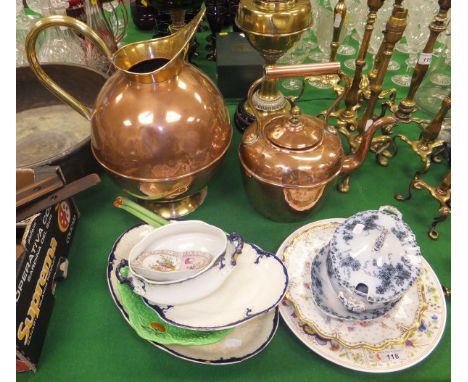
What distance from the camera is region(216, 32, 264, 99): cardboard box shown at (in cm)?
96

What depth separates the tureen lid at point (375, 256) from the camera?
19.3 inches

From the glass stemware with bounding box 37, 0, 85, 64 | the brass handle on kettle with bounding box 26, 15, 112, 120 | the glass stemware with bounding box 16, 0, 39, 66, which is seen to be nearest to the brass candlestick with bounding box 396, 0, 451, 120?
the brass handle on kettle with bounding box 26, 15, 112, 120

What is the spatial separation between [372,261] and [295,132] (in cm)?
25

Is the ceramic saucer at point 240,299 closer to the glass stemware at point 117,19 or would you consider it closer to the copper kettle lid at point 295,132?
the copper kettle lid at point 295,132

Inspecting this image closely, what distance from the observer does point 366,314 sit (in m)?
0.51

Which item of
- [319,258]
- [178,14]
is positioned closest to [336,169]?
[319,258]

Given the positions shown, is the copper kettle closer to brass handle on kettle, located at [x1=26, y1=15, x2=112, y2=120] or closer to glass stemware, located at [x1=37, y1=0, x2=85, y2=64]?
brass handle on kettle, located at [x1=26, y1=15, x2=112, y2=120]

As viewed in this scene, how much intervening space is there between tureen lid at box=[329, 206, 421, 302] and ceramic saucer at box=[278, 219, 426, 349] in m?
0.07

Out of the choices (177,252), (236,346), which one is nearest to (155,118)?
(177,252)

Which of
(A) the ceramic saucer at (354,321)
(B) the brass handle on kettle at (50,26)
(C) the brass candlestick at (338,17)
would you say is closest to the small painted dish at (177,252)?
(A) the ceramic saucer at (354,321)

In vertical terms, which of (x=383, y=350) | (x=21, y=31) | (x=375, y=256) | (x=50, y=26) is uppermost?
(x=50, y=26)

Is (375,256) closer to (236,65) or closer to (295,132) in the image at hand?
(295,132)

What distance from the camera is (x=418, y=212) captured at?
76cm

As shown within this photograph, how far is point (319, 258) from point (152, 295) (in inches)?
10.7
